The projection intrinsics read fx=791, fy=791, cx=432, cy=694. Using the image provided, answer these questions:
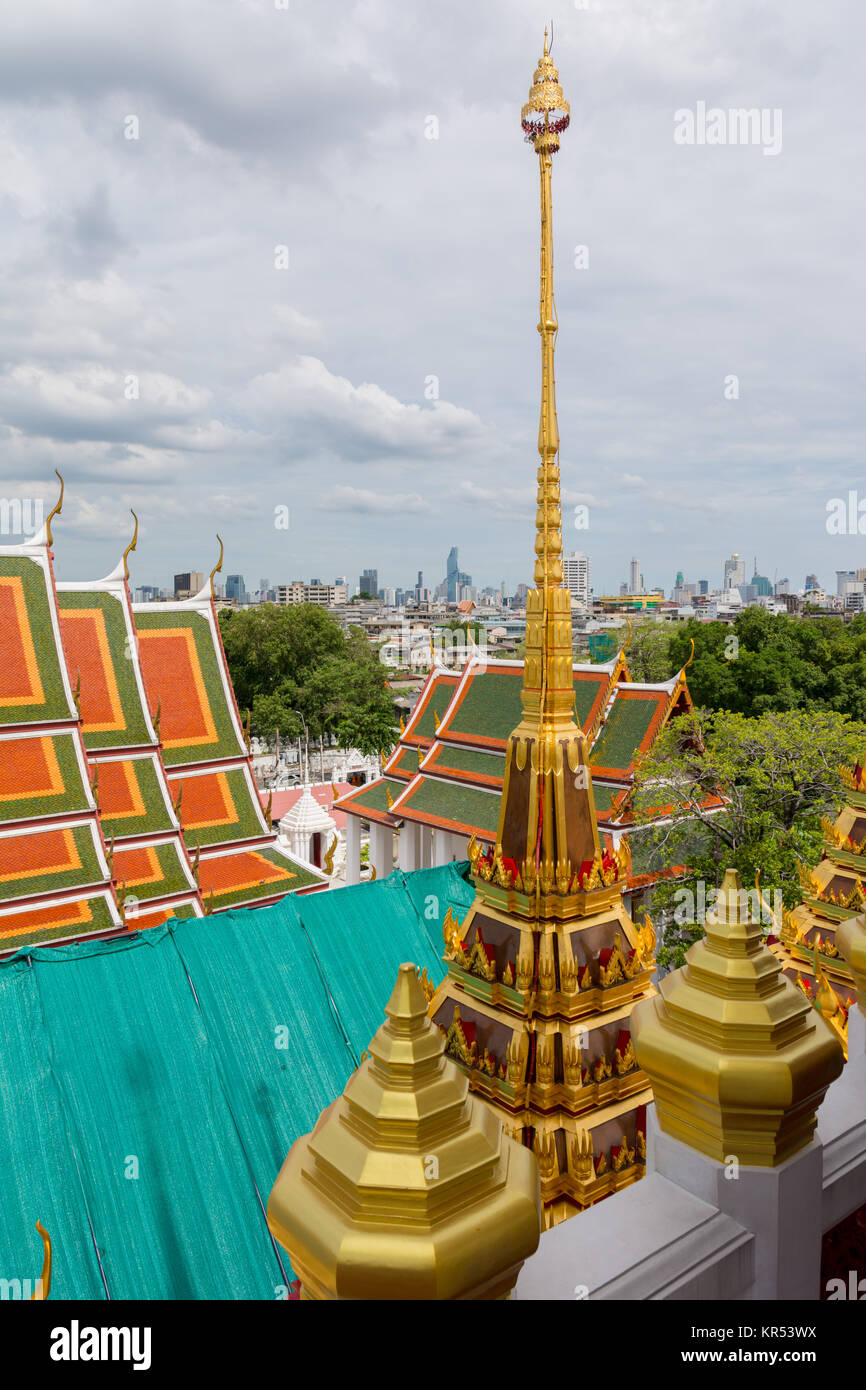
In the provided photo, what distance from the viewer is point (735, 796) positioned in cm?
1295

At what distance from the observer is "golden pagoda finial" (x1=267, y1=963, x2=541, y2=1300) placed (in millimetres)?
1521

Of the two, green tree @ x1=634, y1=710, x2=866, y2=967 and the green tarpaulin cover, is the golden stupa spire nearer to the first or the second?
the green tarpaulin cover

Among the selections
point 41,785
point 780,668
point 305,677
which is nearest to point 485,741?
point 41,785

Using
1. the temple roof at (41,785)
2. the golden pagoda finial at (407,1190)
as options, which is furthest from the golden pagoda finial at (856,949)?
the temple roof at (41,785)

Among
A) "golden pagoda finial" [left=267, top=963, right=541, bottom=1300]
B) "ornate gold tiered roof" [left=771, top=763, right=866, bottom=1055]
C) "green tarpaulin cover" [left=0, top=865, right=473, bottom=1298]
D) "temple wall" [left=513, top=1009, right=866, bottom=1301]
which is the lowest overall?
"green tarpaulin cover" [left=0, top=865, right=473, bottom=1298]

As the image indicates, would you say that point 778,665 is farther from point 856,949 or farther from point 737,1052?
point 737,1052

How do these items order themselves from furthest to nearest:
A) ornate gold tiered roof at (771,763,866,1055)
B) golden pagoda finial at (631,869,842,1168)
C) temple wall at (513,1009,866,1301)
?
ornate gold tiered roof at (771,763,866,1055) < golden pagoda finial at (631,869,842,1168) < temple wall at (513,1009,866,1301)

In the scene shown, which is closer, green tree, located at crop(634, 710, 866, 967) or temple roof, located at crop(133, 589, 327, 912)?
green tree, located at crop(634, 710, 866, 967)

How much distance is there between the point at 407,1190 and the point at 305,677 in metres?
42.7

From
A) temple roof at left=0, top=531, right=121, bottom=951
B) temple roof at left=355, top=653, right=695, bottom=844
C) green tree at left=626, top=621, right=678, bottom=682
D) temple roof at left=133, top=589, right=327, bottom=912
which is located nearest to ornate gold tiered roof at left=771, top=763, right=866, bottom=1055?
temple roof at left=355, top=653, right=695, bottom=844

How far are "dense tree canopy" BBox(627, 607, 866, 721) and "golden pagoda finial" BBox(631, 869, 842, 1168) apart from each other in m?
25.1

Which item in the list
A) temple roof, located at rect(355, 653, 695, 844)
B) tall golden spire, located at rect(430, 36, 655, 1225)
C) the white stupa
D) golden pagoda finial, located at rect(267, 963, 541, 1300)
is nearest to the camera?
golden pagoda finial, located at rect(267, 963, 541, 1300)
